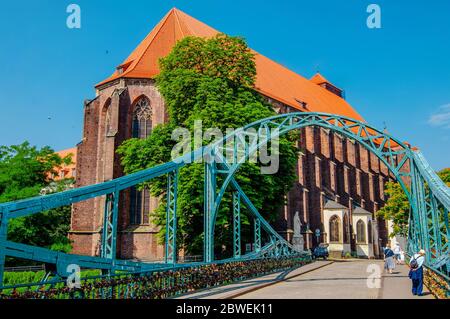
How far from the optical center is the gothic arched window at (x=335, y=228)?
4012 cm

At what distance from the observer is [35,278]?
20453mm

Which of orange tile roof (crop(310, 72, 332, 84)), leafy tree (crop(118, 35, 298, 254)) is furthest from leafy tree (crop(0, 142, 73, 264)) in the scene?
orange tile roof (crop(310, 72, 332, 84))

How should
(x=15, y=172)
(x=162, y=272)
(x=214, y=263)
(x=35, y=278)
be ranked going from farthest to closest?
(x=15, y=172) < (x=35, y=278) < (x=214, y=263) < (x=162, y=272)

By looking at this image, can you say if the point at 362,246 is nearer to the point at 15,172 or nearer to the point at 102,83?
the point at 102,83

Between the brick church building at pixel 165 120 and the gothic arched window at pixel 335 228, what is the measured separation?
0.09 meters

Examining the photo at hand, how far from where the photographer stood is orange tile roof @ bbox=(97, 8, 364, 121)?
32.0 metres

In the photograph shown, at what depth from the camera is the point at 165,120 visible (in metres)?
29.8

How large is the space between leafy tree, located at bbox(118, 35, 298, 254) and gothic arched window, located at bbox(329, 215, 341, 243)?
1663 cm

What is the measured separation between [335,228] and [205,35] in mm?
20557

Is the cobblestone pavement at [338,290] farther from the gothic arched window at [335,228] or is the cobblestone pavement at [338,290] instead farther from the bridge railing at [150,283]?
the gothic arched window at [335,228]

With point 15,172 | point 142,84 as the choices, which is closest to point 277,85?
point 142,84

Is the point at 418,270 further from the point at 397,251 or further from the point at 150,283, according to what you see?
the point at 397,251

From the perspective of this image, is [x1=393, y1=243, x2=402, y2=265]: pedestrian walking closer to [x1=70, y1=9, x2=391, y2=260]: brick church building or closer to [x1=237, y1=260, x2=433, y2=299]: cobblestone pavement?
[x1=70, y1=9, x2=391, y2=260]: brick church building
